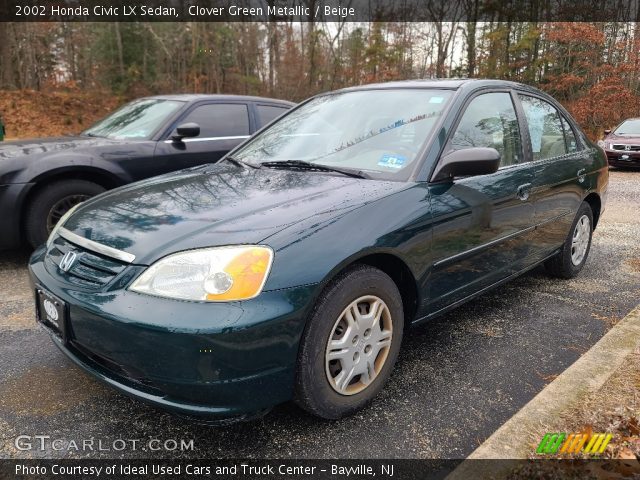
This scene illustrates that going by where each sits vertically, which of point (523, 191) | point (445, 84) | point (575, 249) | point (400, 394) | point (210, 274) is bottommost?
point (400, 394)

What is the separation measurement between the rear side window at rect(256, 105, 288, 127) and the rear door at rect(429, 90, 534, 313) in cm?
314

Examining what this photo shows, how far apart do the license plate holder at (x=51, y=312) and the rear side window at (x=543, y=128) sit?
3082mm

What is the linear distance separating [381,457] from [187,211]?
4.47ft

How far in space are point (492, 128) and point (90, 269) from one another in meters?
2.51

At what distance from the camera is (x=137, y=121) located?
539cm

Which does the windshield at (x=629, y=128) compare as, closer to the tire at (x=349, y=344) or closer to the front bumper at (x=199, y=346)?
the tire at (x=349, y=344)

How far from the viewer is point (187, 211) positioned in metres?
A: 2.29

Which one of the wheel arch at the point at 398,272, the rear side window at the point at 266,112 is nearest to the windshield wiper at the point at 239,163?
the wheel arch at the point at 398,272

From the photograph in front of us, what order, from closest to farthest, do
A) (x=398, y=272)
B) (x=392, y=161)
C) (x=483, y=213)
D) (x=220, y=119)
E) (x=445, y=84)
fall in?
1. (x=398, y=272)
2. (x=392, y=161)
3. (x=483, y=213)
4. (x=445, y=84)
5. (x=220, y=119)

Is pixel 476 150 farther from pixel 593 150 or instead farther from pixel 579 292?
pixel 593 150

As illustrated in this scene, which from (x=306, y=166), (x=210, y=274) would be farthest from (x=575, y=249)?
(x=210, y=274)

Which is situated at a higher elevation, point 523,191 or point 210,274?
point 523,191

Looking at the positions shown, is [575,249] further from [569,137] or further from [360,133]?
[360,133]

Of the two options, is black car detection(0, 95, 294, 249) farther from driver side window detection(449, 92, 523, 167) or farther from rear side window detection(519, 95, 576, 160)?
rear side window detection(519, 95, 576, 160)
